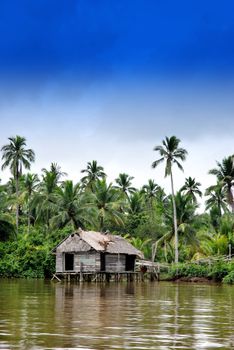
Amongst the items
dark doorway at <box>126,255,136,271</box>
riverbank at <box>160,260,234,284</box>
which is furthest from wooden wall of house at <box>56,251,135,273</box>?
riverbank at <box>160,260,234,284</box>

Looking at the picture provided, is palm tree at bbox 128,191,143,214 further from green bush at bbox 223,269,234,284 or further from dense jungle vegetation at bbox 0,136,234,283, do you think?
green bush at bbox 223,269,234,284

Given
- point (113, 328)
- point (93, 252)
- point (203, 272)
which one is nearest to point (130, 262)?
point (93, 252)

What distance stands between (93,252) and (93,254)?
7.4 inches

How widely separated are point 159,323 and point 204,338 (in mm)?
2629

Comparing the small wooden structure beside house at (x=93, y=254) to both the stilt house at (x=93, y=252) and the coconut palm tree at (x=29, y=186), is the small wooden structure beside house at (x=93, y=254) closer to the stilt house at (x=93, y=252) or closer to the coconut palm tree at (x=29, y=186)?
the stilt house at (x=93, y=252)

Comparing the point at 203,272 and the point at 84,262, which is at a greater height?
the point at 84,262

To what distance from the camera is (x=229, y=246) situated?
1901 inches

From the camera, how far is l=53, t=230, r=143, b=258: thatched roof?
4494 centimetres

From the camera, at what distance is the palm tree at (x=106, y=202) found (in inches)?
2228

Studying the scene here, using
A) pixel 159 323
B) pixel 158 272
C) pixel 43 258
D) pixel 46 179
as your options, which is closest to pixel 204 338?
pixel 159 323

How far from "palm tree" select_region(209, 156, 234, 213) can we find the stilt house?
12331 millimetres

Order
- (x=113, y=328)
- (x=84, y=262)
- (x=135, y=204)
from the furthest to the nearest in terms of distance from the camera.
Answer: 1. (x=135, y=204)
2. (x=84, y=262)
3. (x=113, y=328)

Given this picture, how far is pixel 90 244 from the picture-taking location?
1750 inches

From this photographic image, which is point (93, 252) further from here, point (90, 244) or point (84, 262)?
point (90, 244)
